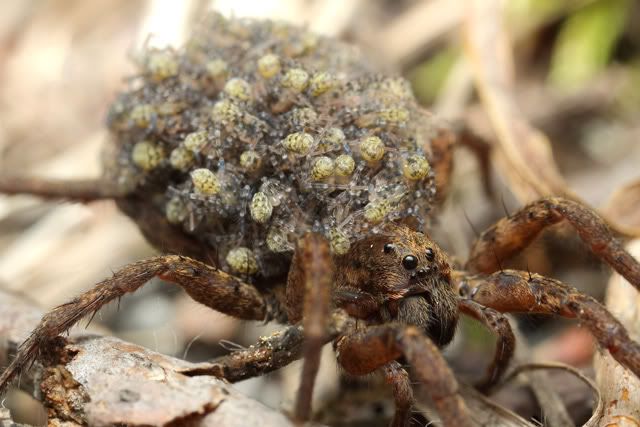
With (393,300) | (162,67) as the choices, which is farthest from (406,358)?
(162,67)

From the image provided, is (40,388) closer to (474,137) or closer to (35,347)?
(35,347)

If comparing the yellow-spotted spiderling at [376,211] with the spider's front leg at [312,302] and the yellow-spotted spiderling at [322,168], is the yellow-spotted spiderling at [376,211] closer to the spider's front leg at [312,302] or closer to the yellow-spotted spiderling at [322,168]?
the yellow-spotted spiderling at [322,168]

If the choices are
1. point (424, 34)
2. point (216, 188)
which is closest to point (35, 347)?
point (216, 188)

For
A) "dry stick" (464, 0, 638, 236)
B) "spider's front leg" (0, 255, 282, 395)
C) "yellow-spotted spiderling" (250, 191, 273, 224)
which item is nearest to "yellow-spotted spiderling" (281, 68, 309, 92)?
"yellow-spotted spiderling" (250, 191, 273, 224)

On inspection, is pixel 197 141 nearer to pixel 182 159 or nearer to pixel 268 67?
pixel 182 159

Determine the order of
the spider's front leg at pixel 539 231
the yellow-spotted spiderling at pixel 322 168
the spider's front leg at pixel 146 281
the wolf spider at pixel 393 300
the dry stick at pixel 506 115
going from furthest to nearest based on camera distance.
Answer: the dry stick at pixel 506 115 → the yellow-spotted spiderling at pixel 322 168 → the spider's front leg at pixel 539 231 → the spider's front leg at pixel 146 281 → the wolf spider at pixel 393 300

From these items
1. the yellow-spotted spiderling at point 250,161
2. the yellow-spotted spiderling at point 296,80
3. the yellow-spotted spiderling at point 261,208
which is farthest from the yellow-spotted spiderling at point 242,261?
the yellow-spotted spiderling at point 296,80

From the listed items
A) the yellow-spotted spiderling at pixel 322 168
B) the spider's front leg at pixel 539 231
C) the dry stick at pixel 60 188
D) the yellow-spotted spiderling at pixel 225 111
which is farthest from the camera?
the dry stick at pixel 60 188
